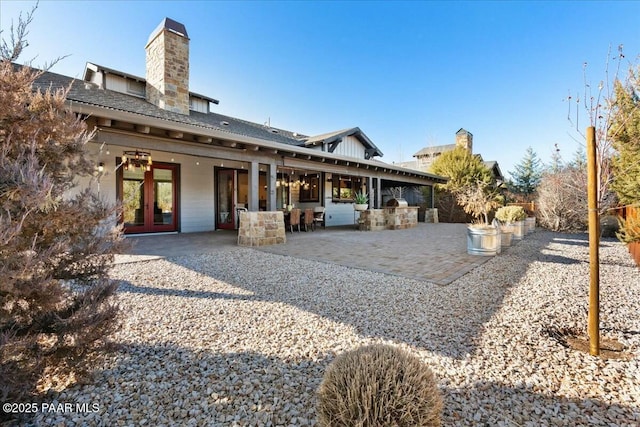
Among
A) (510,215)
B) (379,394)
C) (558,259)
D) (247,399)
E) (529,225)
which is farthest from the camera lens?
(529,225)

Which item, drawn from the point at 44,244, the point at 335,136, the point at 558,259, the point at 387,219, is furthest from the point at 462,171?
the point at 44,244

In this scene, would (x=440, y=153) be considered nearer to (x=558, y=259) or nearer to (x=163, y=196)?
(x=558, y=259)

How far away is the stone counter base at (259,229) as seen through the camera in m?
7.45

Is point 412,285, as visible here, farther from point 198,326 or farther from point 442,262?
point 198,326

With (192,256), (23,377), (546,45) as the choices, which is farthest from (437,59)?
(23,377)

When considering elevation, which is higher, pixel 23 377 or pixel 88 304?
pixel 88 304

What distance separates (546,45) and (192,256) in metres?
11.7

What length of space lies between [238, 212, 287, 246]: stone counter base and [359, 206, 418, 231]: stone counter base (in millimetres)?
4753

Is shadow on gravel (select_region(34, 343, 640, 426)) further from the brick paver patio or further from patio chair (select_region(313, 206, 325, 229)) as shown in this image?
patio chair (select_region(313, 206, 325, 229))

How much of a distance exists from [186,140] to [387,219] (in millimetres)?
8502

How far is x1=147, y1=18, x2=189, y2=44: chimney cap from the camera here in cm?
948

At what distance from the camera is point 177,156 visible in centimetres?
945

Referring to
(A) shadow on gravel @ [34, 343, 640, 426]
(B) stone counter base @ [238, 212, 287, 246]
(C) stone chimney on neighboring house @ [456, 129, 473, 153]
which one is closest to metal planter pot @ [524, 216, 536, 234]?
(B) stone counter base @ [238, 212, 287, 246]

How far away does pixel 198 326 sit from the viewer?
9.49 feet
